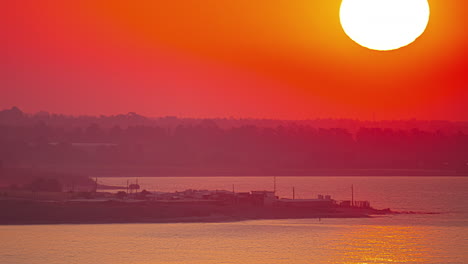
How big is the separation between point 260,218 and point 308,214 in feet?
15.6

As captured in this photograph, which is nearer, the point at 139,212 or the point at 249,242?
the point at 249,242

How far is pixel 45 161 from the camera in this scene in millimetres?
193000

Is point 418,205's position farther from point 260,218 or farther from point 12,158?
point 12,158

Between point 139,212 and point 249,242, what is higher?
point 139,212

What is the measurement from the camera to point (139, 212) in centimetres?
9538

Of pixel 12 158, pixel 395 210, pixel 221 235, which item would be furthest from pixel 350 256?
pixel 12 158

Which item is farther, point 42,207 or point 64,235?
point 42,207

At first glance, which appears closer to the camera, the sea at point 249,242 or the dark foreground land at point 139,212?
the sea at point 249,242

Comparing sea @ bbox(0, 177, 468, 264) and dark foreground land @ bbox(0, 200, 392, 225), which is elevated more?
dark foreground land @ bbox(0, 200, 392, 225)

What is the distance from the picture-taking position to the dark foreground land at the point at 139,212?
9125 centimetres

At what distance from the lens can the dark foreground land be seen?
299 feet

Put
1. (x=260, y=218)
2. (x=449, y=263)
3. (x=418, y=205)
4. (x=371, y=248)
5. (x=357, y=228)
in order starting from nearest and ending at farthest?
(x=449, y=263)
(x=371, y=248)
(x=357, y=228)
(x=260, y=218)
(x=418, y=205)

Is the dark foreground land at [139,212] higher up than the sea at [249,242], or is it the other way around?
the dark foreground land at [139,212]

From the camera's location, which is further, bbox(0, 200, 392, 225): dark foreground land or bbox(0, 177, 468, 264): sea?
bbox(0, 200, 392, 225): dark foreground land
